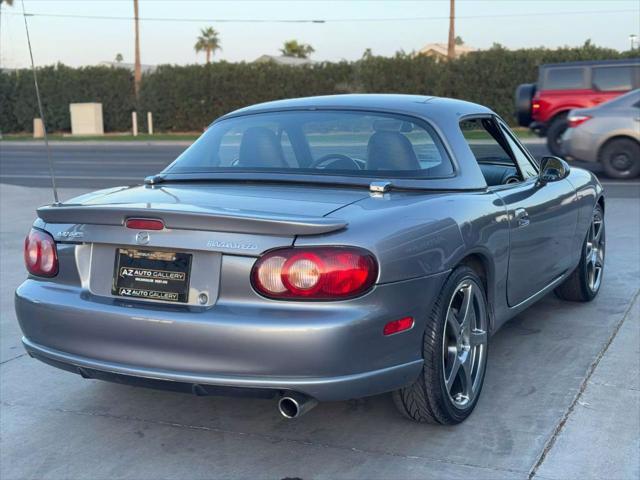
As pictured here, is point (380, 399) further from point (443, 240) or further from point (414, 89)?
point (414, 89)

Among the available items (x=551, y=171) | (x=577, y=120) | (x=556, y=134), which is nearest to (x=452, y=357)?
(x=551, y=171)

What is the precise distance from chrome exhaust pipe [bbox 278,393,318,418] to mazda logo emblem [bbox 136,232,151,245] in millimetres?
→ 836

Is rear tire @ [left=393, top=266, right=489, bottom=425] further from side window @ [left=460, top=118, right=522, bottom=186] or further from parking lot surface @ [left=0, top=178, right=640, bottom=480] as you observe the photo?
side window @ [left=460, top=118, right=522, bottom=186]

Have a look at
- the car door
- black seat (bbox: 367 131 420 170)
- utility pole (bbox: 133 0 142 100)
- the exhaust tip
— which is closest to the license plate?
the exhaust tip

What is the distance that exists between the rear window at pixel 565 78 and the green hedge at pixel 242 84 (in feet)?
50.3

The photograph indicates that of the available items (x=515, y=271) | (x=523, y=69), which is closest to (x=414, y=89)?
(x=523, y=69)

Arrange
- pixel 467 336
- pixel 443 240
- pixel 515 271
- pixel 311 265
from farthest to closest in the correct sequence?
pixel 515 271 → pixel 467 336 → pixel 443 240 → pixel 311 265

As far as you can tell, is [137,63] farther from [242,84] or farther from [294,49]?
[294,49]

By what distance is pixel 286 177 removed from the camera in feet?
13.6

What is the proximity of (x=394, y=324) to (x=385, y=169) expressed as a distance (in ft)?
3.37

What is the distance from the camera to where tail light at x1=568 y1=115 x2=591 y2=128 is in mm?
14441

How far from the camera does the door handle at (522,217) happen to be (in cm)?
455

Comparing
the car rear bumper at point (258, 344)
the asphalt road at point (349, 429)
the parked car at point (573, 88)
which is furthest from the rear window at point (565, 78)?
the car rear bumper at point (258, 344)

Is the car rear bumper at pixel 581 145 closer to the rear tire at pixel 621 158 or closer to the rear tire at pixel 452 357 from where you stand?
the rear tire at pixel 621 158
